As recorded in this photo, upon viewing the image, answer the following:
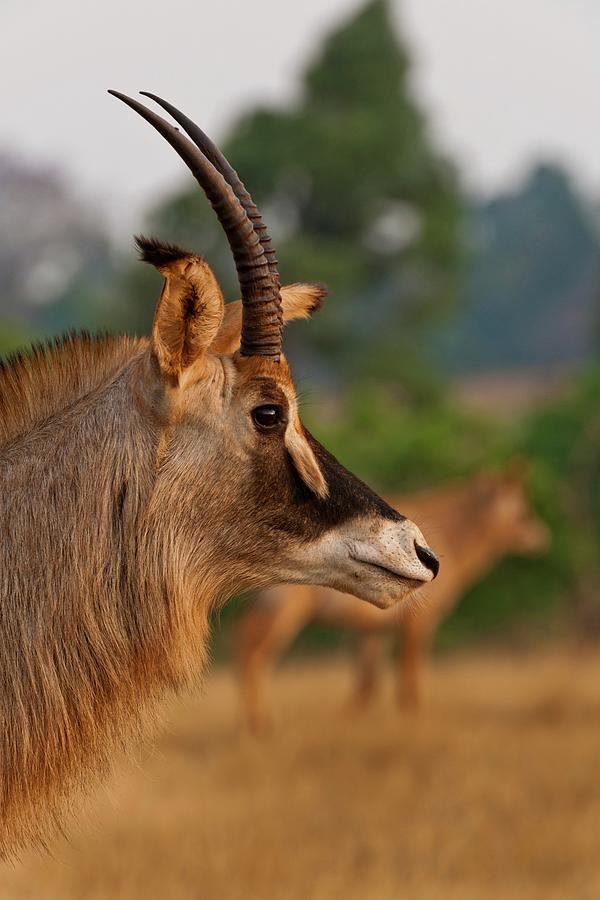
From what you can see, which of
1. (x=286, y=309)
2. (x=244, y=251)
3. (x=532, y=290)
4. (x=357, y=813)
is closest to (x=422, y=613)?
(x=357, y=813)

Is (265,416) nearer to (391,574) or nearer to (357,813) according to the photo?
(391,574)

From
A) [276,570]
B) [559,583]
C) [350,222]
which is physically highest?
[350,222]

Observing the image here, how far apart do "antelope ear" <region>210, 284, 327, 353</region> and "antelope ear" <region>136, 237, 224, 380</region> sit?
25 cm

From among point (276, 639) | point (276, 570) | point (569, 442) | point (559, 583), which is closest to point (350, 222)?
point (569, 442)

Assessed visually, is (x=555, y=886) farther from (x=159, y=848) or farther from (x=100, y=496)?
(x=100, y=496)

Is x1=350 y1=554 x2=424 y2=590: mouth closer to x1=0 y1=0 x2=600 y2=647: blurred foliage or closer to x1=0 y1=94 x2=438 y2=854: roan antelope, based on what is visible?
x1=0 y1=94 x2=438 y2=854: roan antelope

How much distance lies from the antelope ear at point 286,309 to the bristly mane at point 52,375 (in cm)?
25

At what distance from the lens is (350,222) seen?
94.1 ft

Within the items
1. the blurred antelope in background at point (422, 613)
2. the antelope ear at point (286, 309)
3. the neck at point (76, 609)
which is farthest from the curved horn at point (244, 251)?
the blurred antelope in background at point (422, 613)

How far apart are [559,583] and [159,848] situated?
9777 mm

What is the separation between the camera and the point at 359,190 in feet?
92.9

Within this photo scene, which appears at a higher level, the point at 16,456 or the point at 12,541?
the point at 16,456

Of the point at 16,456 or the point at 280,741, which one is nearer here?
the point at 16,456

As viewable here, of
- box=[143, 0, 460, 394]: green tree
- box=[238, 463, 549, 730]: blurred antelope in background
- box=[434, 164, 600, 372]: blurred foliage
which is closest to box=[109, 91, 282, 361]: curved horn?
box=[238, 463, 549, 730]: blurred antelope in background
